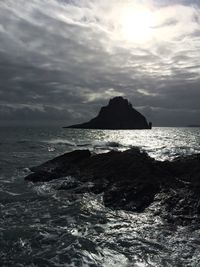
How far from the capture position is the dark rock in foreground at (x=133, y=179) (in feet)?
66.9

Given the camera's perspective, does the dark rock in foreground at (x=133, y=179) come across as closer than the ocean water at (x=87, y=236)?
No

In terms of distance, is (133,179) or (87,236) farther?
(133,179)

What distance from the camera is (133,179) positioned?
25.1 meters

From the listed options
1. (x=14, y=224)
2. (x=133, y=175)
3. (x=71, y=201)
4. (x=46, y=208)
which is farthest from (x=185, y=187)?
(x=14, y=224)

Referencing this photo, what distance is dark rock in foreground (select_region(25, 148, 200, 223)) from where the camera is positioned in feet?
66.9

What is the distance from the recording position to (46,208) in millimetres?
21438

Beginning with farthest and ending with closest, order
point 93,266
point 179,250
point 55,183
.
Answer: point 55,183 → point 179,250 → point 93,266

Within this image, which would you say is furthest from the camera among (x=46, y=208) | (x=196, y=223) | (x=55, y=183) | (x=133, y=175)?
(x=55, y=183)

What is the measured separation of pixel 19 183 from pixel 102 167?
7.54 metres

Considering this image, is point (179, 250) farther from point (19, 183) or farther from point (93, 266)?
point (19, 183)

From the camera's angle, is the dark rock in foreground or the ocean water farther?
the dark rock in foreground

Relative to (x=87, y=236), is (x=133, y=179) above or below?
above

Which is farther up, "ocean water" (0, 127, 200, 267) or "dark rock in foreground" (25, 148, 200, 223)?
Result: "dark rock in foreground" (25, 148, 200, 223)

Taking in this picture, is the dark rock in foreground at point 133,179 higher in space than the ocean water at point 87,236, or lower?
higher
